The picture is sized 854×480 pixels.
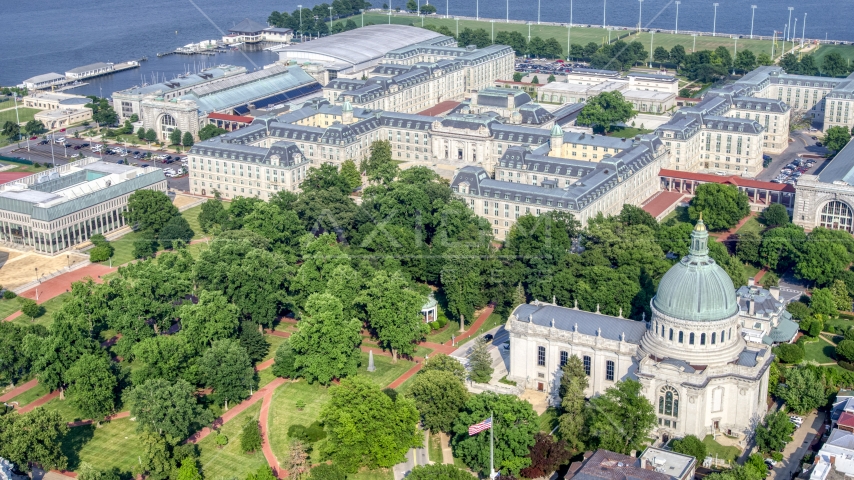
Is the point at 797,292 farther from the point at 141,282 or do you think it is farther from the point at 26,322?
the point at 26,322

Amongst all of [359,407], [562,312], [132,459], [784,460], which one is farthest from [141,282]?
→ [784,460]

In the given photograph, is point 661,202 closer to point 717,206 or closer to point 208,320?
point 717,206

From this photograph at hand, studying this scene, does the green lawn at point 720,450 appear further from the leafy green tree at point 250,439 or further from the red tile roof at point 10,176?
the red tile roof at point 10,176

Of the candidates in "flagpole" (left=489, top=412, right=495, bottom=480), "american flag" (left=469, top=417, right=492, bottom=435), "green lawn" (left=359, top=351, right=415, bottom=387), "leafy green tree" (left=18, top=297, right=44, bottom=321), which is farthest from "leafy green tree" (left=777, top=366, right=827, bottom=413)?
"leafy green tree" (left=18, top=297, right=44, bottom=321)

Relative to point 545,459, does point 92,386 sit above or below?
above

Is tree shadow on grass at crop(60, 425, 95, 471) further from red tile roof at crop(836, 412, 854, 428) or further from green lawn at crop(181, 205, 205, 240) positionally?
red tile roof at crop(836, 412, 854, 428)

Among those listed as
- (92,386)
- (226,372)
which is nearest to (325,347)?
(226,372)

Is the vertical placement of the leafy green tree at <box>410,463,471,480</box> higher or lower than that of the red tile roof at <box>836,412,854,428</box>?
lower
